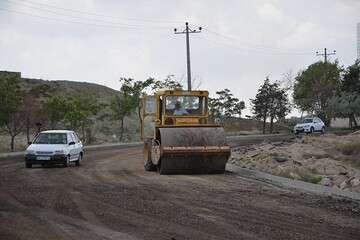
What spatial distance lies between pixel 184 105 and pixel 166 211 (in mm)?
11036

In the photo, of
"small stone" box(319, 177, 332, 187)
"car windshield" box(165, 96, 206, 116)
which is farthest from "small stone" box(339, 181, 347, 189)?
"car windshield" box(165, 96, 206, 116)

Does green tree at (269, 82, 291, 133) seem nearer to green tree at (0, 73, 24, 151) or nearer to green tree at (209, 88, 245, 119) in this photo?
green tree at (209, 88, 245, 119)

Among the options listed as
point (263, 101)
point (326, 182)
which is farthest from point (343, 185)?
point (263, 101)

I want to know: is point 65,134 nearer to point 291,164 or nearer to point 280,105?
point 291,164

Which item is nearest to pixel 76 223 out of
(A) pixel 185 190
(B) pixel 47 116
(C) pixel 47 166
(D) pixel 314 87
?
(A) pixel 185 190

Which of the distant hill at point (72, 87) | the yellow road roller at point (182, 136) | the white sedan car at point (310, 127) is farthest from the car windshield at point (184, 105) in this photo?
the distant hill at point (72, 87)

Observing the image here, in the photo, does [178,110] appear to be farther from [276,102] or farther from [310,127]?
[276,102]

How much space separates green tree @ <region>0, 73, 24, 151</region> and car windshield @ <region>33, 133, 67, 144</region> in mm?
14375

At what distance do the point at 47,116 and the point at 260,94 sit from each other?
31252mm

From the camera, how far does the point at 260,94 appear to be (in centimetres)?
7181

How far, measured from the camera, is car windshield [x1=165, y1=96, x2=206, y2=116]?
2253 centimetres

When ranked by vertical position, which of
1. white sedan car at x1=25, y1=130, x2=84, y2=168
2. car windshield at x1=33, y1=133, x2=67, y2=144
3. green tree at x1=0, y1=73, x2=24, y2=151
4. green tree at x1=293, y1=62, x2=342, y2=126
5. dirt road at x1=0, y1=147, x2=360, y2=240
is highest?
green tree at x1=293, y1=62, x2=342, y2=126

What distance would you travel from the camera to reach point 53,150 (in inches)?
979

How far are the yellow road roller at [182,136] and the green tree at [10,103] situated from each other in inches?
758
